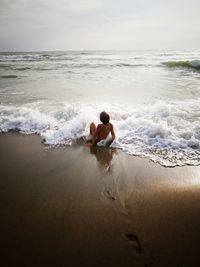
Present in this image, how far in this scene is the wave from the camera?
5015 millimetres

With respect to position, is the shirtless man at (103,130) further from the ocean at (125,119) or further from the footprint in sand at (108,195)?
the footprint in sand at (108,195)

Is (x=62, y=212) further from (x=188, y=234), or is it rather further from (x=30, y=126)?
(x=30, y=126)

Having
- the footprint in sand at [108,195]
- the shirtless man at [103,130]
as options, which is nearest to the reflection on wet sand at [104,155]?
the shirtless man at [103,130]

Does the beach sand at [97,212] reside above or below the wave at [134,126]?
below

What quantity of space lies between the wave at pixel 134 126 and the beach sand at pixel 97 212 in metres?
0.52

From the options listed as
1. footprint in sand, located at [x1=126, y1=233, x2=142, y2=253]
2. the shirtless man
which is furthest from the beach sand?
the shirtless man

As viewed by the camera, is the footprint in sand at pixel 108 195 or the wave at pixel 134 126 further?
the wave at pixel 134 126

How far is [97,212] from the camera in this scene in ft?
10.7

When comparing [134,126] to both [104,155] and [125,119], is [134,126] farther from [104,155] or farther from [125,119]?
[104,155]

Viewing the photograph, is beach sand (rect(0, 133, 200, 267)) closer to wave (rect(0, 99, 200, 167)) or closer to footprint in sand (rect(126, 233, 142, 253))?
footprint in sand (rect(126, 233, 142, 253))

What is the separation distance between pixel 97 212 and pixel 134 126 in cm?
326

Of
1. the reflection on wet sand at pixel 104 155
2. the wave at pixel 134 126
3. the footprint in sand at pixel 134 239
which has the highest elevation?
the wave at pixel 134 126

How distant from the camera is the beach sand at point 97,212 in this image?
8.72 feet

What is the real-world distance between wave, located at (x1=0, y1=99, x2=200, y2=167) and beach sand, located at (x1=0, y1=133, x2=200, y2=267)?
516 mm
